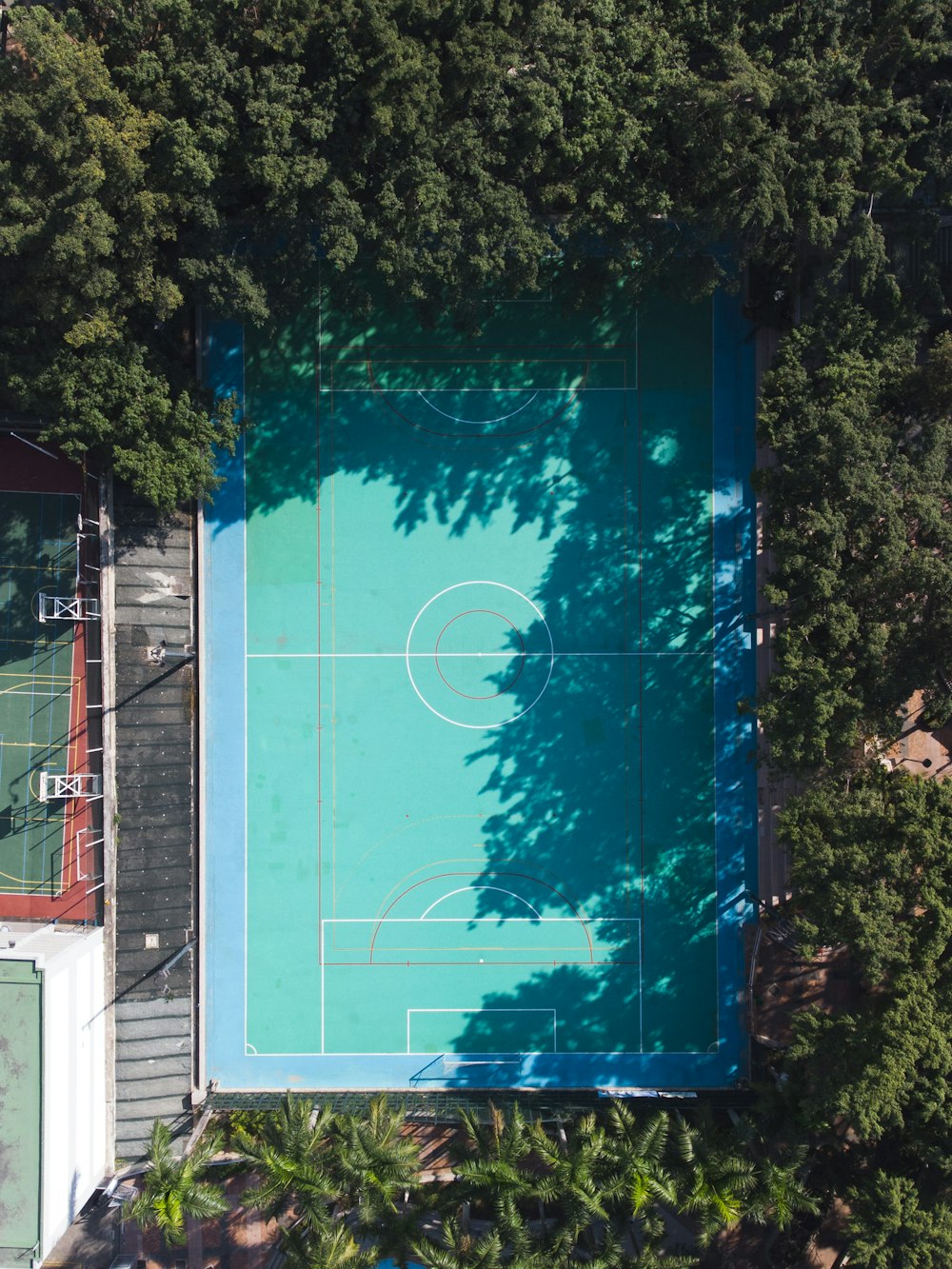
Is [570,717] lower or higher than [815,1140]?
higher

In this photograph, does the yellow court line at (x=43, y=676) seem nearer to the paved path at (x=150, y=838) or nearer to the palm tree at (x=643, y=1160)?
the paved path at (x=150, y=838)

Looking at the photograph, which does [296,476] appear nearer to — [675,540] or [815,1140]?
[675,540]

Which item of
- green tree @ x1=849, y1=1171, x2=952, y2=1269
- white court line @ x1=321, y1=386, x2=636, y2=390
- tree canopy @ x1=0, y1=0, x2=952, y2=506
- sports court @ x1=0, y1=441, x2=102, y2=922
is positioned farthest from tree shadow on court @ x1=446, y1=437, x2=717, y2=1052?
sports court @ x1=0, y1=441, x2=102, y2=922

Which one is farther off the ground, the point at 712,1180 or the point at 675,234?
the point at 675,234

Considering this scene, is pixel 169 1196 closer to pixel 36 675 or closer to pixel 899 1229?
pixel 36 675

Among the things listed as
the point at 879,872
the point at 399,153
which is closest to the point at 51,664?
the point at 399,153

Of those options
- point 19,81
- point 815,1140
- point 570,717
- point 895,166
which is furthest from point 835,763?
point 19,81

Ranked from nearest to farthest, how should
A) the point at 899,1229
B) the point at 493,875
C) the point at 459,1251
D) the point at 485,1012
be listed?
the point at 899,1229, the point at 459,1251, the point at 485,1012, the point at 493,875
